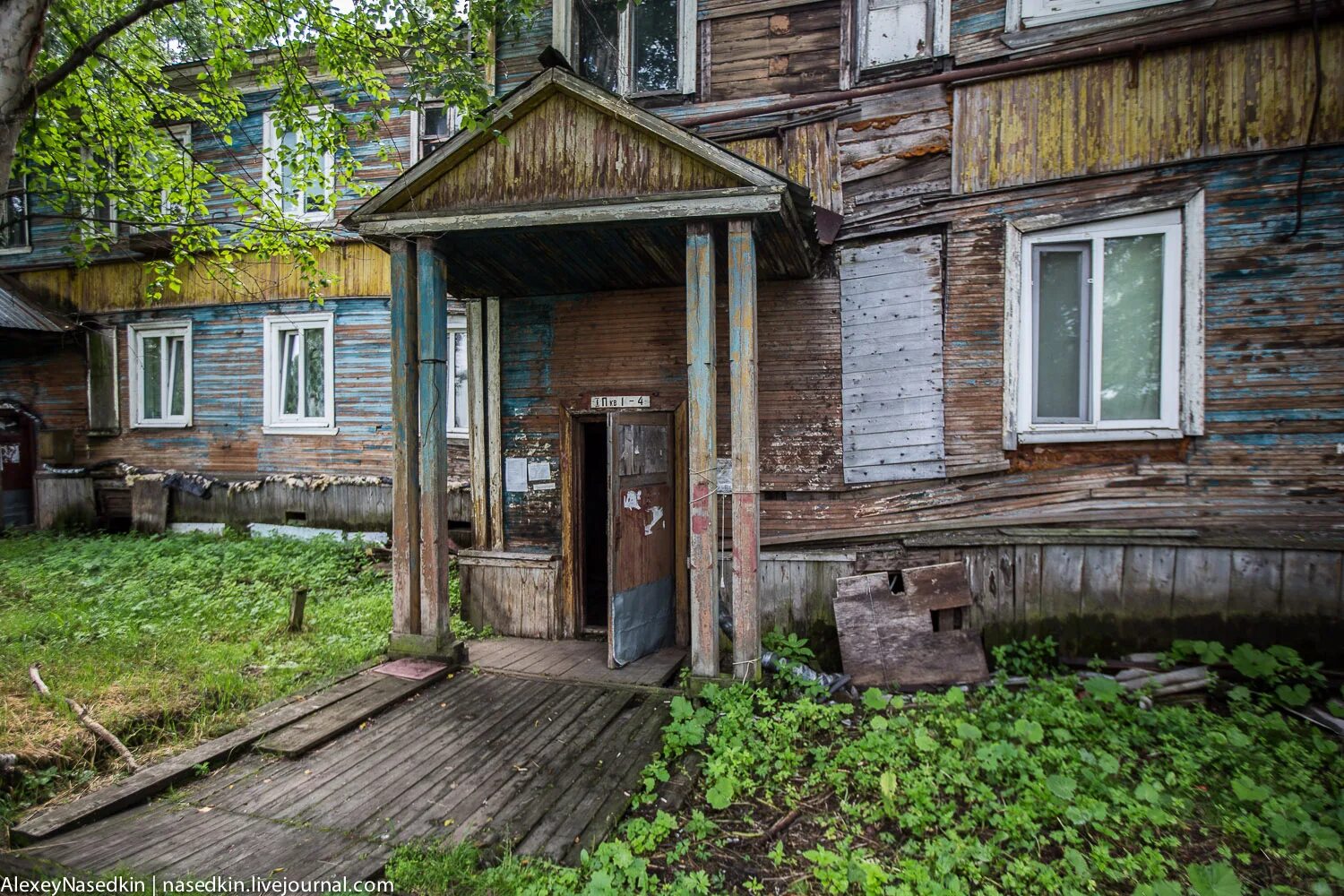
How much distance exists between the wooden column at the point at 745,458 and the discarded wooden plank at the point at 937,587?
1.66 meters

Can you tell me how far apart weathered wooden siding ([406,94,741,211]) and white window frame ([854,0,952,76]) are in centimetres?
265

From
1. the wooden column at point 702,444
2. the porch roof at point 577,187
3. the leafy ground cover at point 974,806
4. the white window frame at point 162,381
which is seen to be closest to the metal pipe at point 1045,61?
the porch roof at point 577,187

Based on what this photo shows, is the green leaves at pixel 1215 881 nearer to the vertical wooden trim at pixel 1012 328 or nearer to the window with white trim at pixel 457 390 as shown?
the vertical wooden trim at pixel 1012 328

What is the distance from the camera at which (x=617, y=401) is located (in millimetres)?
6469

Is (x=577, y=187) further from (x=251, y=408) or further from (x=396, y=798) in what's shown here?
(x=251, y=408)

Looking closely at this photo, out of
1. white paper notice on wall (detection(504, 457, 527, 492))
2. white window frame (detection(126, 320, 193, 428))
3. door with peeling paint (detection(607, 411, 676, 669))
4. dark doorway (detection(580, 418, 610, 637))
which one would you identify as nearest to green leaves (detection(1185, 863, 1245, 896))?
door with peeling paint (detection(607, 411, 676, 669))

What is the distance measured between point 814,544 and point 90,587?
8.92m

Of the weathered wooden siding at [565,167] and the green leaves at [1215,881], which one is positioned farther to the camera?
the weathered wooden siding at [565,167]

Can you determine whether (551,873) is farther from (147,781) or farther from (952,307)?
(952,307)

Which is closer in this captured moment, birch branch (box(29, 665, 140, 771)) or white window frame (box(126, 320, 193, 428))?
birch branch (box(29, 665, 140, 771))

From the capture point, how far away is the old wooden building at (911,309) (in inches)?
188

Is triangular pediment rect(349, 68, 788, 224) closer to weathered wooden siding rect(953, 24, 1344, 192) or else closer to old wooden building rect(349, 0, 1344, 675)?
old wooden building rect(349, 0, 1344, 675)

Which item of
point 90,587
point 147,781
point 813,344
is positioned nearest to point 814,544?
point 813,344

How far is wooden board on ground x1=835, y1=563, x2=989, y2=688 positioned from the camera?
527 cm
